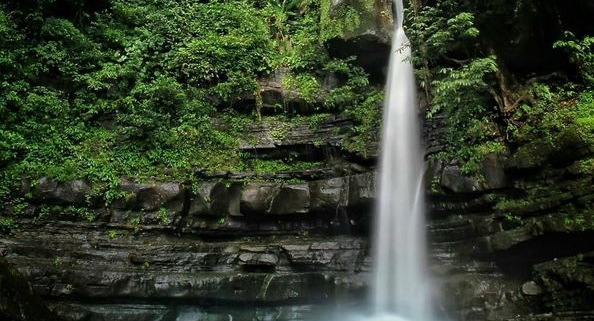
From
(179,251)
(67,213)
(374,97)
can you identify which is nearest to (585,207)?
(374,97)

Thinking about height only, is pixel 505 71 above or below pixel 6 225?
above

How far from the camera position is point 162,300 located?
28.5 feet

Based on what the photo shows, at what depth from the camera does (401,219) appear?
9.55m

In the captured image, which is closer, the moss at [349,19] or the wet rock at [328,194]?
the wet rock at [328,194]

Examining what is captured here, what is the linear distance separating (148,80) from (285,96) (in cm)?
418

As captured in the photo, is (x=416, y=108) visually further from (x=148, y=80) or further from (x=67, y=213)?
(x=67, y=213)

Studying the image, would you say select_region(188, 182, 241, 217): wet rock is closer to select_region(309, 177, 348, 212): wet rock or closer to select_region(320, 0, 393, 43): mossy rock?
select_region(309, 177, 348, 212): wet rock

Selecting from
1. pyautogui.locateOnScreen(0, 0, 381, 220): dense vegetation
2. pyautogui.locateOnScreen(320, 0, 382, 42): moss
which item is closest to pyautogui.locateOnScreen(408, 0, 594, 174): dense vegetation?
pyautogui.locateOnScreen(320, 0, 382, 42): moss

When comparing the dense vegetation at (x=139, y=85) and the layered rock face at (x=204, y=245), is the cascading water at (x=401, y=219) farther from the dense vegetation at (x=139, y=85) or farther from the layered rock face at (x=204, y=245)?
the dense vegetation at (x=139, y=85)

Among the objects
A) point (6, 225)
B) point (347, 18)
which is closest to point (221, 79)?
point (347, 18)

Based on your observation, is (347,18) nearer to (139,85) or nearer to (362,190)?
(362,190)

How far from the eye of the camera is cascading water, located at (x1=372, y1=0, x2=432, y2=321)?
8836 millimetres

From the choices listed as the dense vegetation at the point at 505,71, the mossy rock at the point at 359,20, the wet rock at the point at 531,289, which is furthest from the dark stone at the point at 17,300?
the mossy rock at the point at 359,20

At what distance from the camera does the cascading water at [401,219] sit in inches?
348
